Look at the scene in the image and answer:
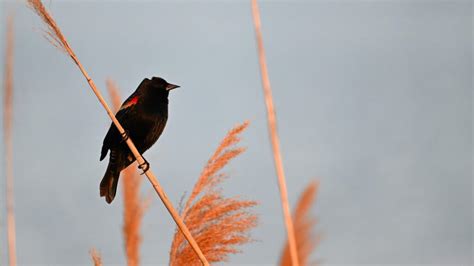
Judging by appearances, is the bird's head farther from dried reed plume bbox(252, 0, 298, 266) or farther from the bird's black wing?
dried reed plume bbox(252, 0, 298, 266)

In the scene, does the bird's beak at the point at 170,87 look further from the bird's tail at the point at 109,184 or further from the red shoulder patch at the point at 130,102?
the bird's tail at the point at 109,184

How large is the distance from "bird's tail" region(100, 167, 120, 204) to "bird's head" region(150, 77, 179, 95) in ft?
2.31

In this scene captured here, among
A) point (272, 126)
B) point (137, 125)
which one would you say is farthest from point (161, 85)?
point (272, 126)

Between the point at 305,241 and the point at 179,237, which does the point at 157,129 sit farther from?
the point at 305,241

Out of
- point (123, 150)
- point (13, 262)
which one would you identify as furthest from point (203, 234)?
point (123, 150)

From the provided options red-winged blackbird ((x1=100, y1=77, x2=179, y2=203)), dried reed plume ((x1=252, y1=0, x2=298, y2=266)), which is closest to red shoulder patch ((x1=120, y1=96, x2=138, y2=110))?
red-winged blackbird ((x1=100, y1=77, x2=179, y2=203))

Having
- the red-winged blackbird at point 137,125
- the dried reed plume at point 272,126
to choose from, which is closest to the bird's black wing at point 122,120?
the red-winged blackbird at point 137,125

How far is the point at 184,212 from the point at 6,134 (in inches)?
31.9

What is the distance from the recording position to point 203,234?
2.79m

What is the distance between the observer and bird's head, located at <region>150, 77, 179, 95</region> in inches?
179

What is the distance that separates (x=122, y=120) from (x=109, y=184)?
513 millimetres

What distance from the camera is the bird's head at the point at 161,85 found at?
→ 4.55 m

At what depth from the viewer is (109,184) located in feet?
13.1

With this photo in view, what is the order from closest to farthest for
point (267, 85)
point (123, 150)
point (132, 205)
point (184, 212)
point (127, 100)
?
1. point (267, 85)
2. point (184, 212)
3. point (132, 205)
4. point (123, 150)
5. point (127, 100)
